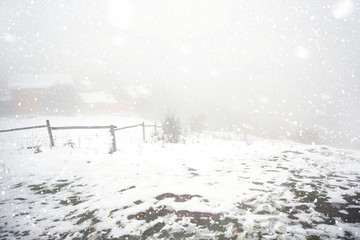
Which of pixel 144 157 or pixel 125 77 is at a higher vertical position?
pixel 125 77

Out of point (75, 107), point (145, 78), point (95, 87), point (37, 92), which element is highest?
point (145, 78)

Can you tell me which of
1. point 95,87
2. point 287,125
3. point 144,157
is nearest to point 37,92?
point 95,87

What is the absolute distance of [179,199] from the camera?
14.0 ft

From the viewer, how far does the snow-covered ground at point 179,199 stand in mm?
3221

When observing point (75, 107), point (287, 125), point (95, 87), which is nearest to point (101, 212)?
point (75, 107)

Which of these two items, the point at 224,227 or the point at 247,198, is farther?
the point at 247,198

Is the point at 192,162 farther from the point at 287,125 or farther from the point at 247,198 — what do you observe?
the point at 287,125

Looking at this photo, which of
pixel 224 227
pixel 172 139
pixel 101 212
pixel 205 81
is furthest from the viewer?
pixel 205 81

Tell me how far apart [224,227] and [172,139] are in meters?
9.70

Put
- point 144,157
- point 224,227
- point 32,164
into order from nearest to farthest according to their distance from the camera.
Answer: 1. point 224,227
2. point 32,164
3. point 144,157

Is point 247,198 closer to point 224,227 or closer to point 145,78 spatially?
point 224,227

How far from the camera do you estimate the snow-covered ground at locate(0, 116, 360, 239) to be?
322cm

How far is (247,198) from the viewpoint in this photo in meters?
4.23

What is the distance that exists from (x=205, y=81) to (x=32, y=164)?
91575 mm
